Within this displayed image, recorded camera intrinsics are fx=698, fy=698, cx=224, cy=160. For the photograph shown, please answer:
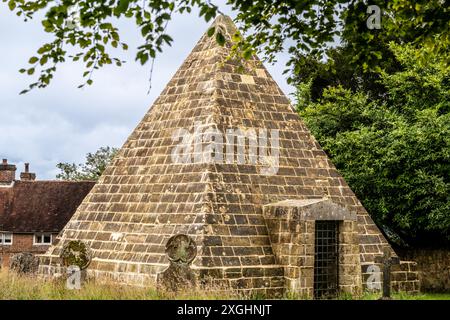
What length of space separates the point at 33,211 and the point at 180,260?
26.3m

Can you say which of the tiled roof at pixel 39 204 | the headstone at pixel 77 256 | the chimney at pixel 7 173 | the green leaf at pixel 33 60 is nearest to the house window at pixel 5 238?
the tiled roof at pixel 39 204

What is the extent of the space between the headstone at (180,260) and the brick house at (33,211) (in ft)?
81.1

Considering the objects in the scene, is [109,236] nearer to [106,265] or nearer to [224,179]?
[106,265]

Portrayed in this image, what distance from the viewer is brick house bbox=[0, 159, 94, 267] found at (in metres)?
38.2

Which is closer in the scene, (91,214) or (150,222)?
(150,222)

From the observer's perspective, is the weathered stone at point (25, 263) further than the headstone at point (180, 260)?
Yes

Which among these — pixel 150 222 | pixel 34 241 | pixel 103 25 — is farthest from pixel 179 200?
pixel 34 241

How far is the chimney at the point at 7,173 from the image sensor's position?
40.2m

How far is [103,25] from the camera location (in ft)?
38.1

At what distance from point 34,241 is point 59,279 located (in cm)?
2418

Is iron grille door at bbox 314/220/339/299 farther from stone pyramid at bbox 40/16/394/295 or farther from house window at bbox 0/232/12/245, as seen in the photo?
house window at bbox 0/232/12/245

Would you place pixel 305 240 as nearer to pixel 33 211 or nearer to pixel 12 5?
pixel 12 5

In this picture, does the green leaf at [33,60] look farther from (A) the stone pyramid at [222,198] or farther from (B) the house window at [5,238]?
(B) the house window at [5,238]

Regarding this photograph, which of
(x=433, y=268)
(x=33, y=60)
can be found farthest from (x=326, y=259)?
(x=433, y=268)
